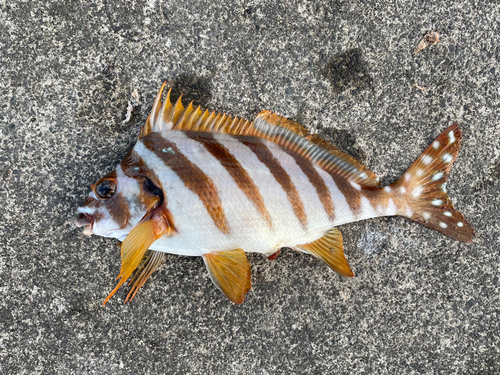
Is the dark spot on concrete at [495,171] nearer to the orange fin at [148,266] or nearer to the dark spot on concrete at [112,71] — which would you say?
the orange fin at [148,266]

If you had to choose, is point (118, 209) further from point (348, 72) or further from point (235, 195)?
point (348, 72)

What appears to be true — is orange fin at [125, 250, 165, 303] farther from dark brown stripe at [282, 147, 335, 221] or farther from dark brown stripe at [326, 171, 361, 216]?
dark brown stripe at [326, 171, 361, 216]

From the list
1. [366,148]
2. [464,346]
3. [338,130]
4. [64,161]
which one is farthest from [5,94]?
[464,346]

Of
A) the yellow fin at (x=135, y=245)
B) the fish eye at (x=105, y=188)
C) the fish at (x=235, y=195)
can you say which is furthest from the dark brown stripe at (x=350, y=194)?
the fish eye at (x=105, y=188)

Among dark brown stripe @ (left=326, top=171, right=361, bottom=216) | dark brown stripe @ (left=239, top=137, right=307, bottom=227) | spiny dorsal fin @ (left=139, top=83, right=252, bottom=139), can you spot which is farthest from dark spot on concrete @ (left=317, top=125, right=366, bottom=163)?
spiny dorsal fin @ (left=139, top=83, right=252, bottom=139)

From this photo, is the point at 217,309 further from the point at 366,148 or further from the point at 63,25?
the point at 63,25
